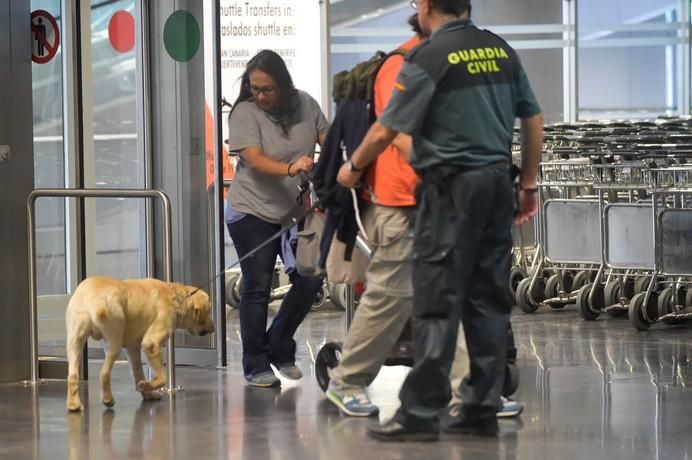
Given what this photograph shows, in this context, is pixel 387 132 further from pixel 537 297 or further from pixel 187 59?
pixel 537 297

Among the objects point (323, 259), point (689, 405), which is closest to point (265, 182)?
point (323, 259)

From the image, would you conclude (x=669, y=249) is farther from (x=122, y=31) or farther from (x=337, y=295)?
(x=122, y=31)

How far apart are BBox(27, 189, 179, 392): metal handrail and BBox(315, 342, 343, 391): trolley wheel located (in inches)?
27.9

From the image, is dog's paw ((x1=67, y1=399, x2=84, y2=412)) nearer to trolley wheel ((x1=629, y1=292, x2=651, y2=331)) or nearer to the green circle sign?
the green circle sign

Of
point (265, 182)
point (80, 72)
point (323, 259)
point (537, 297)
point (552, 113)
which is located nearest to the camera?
point (323, 259)

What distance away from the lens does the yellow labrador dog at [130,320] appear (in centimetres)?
650

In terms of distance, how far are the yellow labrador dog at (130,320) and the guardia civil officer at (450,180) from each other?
135 centimetres

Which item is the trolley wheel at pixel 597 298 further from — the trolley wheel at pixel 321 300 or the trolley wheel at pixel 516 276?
the trolley wheel at pixel 321 300

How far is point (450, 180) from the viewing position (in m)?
5.62

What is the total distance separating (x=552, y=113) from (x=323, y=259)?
13.2 m

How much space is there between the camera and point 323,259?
6348mm

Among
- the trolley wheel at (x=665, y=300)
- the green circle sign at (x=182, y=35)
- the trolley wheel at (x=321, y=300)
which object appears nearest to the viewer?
the green circle sign at (x=182, y=35)

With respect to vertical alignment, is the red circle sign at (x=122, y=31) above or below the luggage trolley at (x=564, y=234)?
above

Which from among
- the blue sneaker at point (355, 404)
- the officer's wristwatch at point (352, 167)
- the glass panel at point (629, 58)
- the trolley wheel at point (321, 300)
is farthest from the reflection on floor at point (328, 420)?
the glass panel at point (629, 58)
